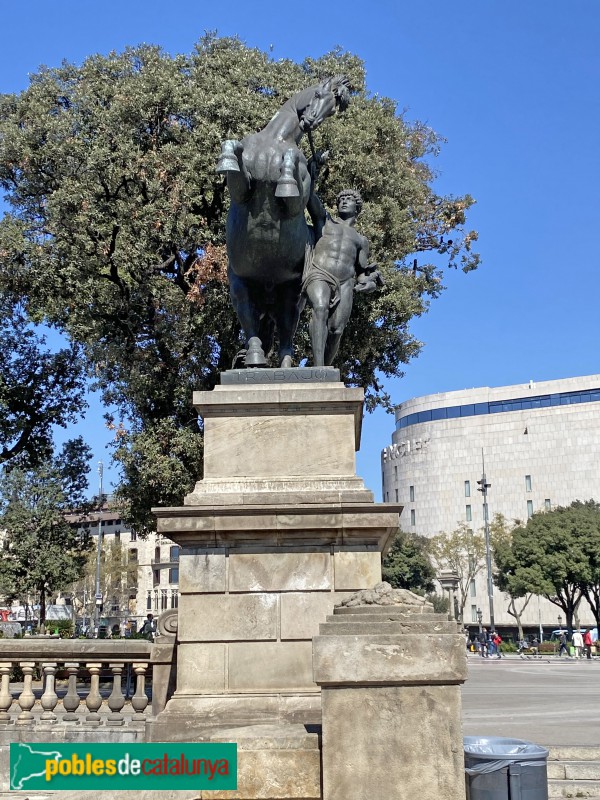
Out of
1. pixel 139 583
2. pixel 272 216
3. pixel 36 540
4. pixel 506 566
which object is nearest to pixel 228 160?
pixel 272 216

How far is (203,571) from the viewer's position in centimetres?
787

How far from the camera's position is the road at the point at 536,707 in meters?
12.0

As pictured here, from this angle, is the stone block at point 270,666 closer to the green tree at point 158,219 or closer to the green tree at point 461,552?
the green tree at point 158,219

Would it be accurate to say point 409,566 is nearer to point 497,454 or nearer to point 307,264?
point 497,454

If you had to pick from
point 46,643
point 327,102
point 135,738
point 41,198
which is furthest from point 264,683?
point 41,198

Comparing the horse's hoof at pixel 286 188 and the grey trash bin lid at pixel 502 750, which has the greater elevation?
the horse's hoof at pixel 286 188

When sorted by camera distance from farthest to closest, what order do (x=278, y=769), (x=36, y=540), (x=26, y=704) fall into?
(x=36, y=540), (x=26, y=704), (x=278, y=769)

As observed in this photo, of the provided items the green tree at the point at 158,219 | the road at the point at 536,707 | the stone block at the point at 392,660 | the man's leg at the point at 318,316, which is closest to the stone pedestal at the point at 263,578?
the man's leg at the point at 318,316

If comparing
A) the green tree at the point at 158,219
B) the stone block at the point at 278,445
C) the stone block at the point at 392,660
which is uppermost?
the green tree at the point at 158,219

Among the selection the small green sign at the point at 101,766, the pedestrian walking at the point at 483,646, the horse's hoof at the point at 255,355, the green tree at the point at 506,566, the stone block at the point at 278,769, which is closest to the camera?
the small green sign at the point at 101,766

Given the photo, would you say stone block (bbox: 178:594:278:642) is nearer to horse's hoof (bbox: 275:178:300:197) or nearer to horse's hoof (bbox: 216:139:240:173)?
horse's hoof (bbox: 275:178:300:197)

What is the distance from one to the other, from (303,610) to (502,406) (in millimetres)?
84563

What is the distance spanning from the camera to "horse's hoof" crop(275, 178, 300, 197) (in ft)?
27.7

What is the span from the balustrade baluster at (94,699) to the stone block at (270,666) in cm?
177
